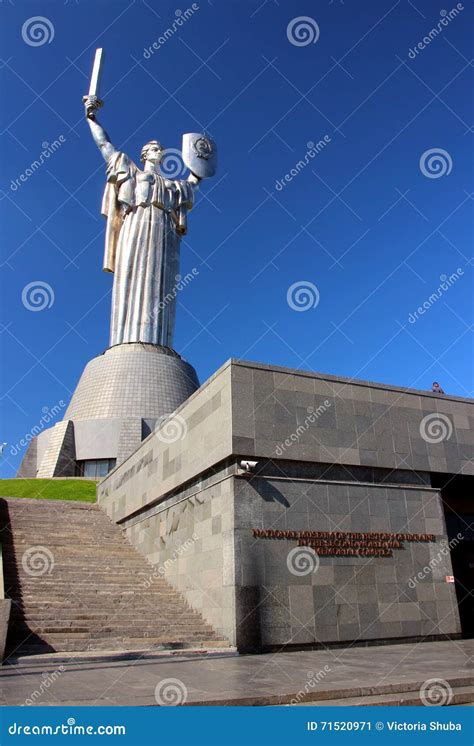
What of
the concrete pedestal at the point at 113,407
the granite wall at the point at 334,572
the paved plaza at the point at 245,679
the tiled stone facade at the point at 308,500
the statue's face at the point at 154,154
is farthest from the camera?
the statue's face at the point at 154,154

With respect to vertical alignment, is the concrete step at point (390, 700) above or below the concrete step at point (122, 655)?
above

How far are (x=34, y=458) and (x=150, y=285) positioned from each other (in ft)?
47.9

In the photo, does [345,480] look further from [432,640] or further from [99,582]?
[99,582]

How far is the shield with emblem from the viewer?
4325cm

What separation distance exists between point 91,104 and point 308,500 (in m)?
37.0

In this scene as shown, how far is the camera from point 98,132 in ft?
138

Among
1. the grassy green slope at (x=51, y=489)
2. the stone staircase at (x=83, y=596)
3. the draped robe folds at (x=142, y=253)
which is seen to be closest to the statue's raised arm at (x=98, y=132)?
the draped robe folds at (x=142, y=253)

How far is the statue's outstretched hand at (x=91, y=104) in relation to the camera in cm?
4169

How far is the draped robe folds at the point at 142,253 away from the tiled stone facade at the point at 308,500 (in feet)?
83.4

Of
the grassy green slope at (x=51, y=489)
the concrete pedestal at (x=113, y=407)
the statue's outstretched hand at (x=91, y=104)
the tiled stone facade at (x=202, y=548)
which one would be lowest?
the tiled stone facade at (x=202, y=548)

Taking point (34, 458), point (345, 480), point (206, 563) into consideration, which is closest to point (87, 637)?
point (206, 563)

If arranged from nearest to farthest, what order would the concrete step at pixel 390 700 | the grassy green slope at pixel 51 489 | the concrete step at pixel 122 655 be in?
1. the concrete step at pixel 390 700
2. the concrete step at pixel 122 655
3. the grassy green slope at pixel 51 489

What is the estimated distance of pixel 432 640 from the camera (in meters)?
14.9

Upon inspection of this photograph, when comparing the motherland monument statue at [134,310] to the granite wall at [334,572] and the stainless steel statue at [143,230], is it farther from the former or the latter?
the granite wall at [334,572]
